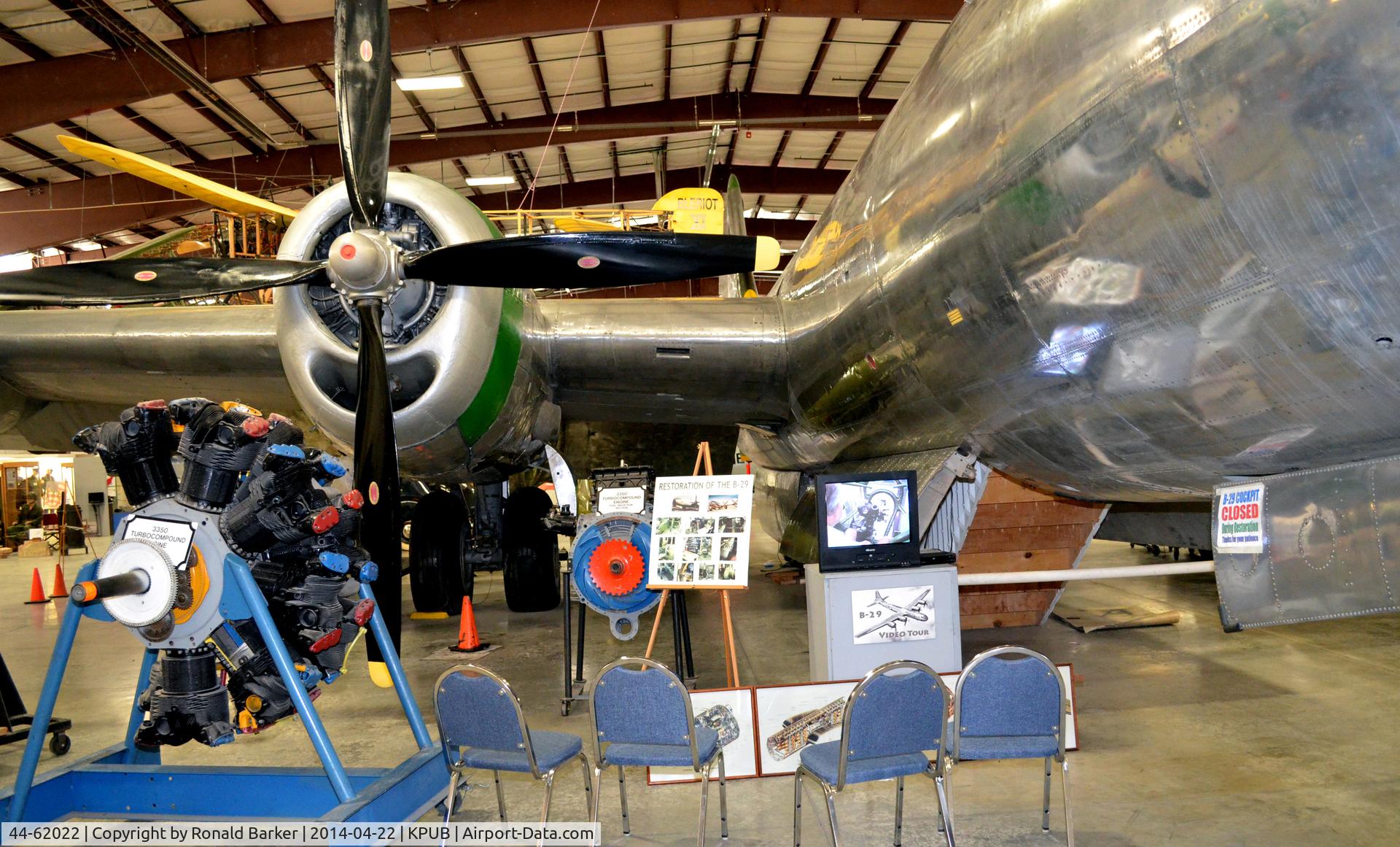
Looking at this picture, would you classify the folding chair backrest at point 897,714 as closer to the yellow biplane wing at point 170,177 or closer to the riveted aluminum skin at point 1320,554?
the riveted aluminum skin at point 1320,554

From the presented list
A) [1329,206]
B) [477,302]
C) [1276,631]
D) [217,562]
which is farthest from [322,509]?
[1276,631]

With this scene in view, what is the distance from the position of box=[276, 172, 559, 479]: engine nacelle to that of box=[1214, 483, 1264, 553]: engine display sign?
392cm

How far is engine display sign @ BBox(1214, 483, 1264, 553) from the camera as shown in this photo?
3.06 m

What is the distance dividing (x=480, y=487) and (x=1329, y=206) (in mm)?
7522

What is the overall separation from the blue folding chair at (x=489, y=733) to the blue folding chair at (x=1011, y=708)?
1430 mm

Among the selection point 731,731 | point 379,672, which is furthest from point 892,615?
point 379,672

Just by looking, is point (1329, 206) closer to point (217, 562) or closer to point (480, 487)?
point (217, 562)

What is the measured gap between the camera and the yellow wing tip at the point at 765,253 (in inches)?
202

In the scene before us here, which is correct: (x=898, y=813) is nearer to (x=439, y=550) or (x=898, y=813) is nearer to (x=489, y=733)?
(x=489, y=733)

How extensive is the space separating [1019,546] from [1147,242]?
461 cm

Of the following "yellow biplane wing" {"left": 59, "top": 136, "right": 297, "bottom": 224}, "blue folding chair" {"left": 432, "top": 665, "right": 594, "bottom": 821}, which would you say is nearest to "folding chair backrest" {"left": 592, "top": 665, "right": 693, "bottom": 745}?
"blue folding chair" {"left": 432, "top": 665, "right": 594, "bottom": 821}

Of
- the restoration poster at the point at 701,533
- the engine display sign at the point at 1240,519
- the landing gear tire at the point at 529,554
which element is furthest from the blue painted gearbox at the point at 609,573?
the engine display sign at the point at 1240,519

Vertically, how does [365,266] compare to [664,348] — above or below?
above

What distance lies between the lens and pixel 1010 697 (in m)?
3.62
